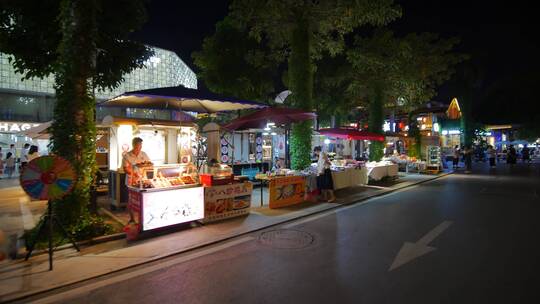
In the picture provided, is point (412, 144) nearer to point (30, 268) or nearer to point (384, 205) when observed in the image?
point (384, 205)

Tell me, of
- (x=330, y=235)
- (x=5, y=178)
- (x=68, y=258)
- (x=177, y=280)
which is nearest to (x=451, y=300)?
(x=330, y=235)

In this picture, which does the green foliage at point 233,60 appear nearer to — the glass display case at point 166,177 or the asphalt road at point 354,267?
the glass display case at point 166,177

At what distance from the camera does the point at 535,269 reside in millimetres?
4883

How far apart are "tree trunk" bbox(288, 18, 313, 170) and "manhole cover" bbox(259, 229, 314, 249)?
605cm

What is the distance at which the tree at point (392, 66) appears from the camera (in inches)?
712

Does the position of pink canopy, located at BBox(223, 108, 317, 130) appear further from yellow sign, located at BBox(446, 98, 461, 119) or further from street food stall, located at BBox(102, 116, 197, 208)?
yellow sign, located at BBox(446, 98, 461, 119)

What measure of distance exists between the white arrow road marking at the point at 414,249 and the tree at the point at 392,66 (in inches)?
519

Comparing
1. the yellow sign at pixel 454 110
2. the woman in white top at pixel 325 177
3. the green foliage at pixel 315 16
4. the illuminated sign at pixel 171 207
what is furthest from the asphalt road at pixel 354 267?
the yellow sign at pixel 454 110

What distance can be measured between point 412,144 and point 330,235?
21934 mm

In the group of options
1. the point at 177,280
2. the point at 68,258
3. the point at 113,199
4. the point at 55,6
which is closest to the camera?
the point at 177,280

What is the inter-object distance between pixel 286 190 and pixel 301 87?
4.95 meters

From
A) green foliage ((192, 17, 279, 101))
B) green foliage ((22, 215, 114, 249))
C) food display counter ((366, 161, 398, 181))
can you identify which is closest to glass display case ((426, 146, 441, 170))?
food display counter ((366, 161, 398, 181))

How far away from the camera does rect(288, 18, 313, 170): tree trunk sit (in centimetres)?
1277

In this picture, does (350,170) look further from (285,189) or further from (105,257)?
(105,257)
